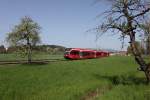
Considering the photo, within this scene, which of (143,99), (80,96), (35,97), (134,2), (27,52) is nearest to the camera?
(143,99)

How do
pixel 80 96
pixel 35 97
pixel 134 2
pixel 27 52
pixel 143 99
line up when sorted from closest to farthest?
1. pixel 143 99
2. pixel 35 97
3. pixel 80 96
4. pixel 134 2
5. pixel 27 52

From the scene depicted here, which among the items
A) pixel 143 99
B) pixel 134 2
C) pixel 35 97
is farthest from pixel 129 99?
pixel 134 2

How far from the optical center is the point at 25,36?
150ft

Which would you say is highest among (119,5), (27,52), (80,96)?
(119,5)

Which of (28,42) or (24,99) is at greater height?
(28,42)

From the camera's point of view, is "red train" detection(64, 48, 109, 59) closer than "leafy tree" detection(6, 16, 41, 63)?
No

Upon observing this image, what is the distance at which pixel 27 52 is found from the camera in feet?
149

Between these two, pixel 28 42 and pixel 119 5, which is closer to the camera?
pixel 119 5

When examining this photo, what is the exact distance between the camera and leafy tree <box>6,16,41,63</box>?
4512cm

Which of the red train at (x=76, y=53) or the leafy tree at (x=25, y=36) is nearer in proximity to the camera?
the leafy tree at (x=25, y=36)

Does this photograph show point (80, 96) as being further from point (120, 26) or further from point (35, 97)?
point (120, 26)

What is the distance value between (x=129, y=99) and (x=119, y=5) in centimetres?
869

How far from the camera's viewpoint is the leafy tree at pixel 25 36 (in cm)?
4512

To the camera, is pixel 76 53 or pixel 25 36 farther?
pixel 76 53
